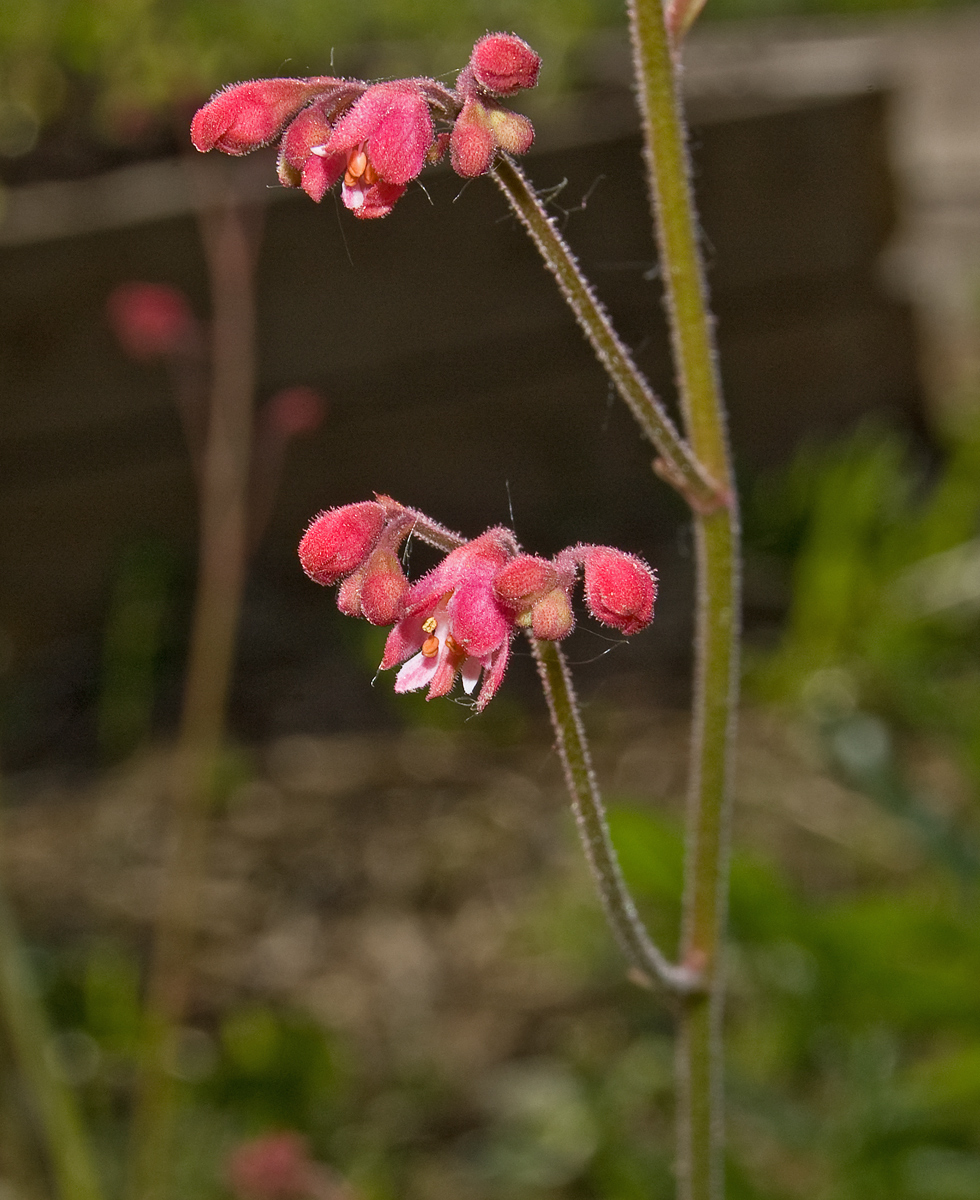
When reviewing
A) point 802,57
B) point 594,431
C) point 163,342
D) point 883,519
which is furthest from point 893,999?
point 802,57

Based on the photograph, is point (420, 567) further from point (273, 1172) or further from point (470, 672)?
point (470, 672)

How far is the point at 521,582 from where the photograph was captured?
53 centimetres

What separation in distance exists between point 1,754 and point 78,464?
591 mm

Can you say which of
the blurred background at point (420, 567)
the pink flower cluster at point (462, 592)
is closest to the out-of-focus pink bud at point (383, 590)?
the pink flower cluster at point (462, 592)

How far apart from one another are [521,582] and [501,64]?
22cm

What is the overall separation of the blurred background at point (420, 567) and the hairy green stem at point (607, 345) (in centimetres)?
79

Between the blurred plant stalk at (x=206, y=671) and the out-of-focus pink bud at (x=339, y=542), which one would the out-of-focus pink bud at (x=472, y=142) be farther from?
the blurred plant stalk at (x=206, y=671)

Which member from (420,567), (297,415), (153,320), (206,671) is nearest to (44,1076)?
(297,415)

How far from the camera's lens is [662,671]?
8.33 ft

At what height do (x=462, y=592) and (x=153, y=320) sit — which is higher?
(x=153, y=320)

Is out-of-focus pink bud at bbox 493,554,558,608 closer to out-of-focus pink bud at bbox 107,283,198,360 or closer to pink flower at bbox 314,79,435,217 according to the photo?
pink flower at bbox 314,79,435,217

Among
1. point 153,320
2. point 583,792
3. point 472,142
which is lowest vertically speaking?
point 583,792

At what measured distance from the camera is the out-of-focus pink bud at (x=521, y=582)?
529 mm

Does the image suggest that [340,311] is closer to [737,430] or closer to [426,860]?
[737,430]
